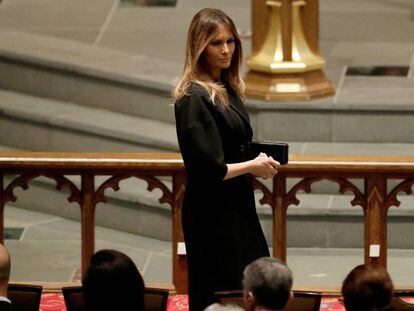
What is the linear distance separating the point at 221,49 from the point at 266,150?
1.66ft

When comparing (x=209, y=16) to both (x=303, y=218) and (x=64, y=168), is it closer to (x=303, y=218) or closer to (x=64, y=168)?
(x=64, y=168)

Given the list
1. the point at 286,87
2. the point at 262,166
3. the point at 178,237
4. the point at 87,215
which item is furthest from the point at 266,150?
the point at 286,87

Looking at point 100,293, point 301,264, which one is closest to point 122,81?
point 301,264

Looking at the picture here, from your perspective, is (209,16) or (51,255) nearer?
(209,16)

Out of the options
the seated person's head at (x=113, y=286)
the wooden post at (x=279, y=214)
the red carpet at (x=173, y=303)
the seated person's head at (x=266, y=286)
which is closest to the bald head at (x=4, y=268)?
the seated person's head at (x=113, y=286)

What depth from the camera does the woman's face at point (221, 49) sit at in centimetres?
601

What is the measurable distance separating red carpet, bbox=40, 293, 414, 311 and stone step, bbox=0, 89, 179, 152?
7.37 ft

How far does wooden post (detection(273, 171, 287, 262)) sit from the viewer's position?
294 inches

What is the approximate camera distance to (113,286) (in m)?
5.13

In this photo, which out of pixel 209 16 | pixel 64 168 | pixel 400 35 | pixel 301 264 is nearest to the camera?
pixel 209 16

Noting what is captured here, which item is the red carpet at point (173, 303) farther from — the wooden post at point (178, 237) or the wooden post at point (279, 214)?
the wooden post at point (279, 214)

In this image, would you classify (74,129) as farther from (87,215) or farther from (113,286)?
(113,286)

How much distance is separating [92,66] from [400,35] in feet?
8.36

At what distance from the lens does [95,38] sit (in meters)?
11.7
